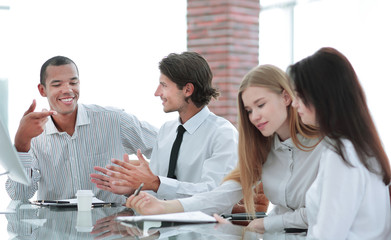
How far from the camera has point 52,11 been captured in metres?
5.21

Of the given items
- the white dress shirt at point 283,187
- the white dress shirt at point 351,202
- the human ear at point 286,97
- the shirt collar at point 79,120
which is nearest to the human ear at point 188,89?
the shirt collar at point 79,120

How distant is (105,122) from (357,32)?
2.37 meters

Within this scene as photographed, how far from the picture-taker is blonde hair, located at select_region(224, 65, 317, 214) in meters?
2.12

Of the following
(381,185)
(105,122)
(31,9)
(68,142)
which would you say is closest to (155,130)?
(105,122)

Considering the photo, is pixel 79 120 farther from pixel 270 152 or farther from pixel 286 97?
pixel 286 97

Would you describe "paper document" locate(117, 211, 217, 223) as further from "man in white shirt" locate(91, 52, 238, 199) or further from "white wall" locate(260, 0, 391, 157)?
"white wall" locate(260, 0, 391, 157)

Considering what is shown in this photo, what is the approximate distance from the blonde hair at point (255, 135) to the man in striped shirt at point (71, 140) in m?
1.23

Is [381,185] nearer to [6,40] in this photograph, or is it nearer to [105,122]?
[105,122]

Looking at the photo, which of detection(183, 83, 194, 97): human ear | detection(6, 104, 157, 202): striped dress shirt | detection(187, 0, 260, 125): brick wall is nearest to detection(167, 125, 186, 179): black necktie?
detection(183, 83, 194, 97): human ear

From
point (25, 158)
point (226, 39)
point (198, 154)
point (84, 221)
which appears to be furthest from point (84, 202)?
point (226, 39)

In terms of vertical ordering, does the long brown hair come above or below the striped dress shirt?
above

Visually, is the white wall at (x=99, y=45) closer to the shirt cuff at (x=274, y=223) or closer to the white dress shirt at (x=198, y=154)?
the white dress shirt at (x=198, y=154)

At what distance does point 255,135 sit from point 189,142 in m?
0.80

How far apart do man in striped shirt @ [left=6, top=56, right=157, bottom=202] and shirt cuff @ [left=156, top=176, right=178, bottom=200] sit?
0.67 meters
